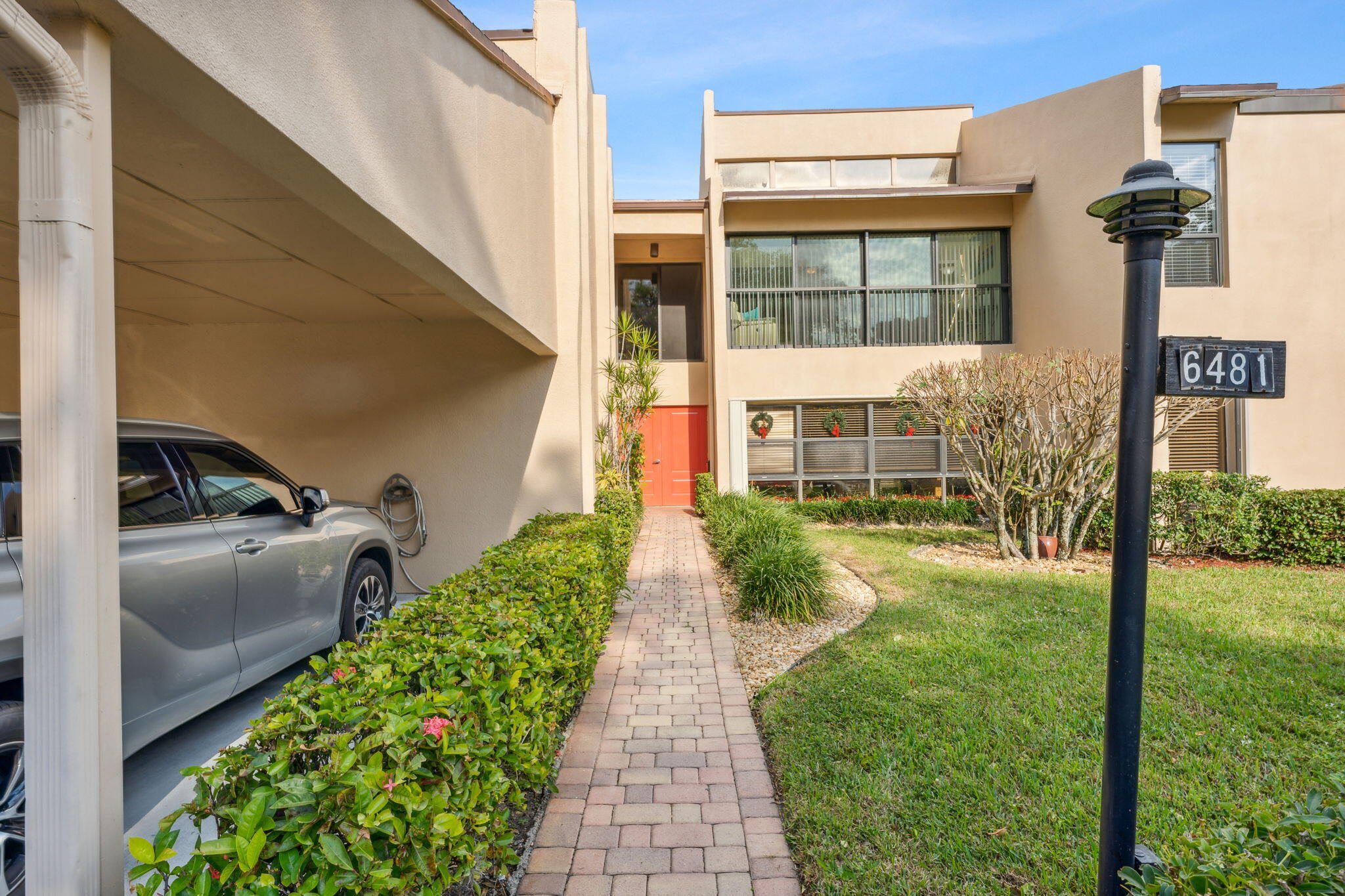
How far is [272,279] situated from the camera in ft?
15.4

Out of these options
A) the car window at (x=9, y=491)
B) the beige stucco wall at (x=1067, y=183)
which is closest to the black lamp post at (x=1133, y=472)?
the car window at (x=9, y=491)

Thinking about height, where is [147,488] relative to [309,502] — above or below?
above

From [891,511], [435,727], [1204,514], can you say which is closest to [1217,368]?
[435,727]

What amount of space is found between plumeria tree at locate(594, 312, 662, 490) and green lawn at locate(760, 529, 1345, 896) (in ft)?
21.7

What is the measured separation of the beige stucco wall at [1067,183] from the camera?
10023mm

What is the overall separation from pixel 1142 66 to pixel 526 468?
33.9 feet

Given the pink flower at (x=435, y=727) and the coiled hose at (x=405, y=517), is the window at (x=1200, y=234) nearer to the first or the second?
the coiled hose at (x=405, y=517)

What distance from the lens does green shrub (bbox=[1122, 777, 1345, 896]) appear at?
138 centimetres

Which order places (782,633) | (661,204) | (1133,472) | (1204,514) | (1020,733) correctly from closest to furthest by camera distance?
(1133,472), (1020,733), (782,633), (1204,514), (661,204)

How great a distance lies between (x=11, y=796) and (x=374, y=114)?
9.46 feet

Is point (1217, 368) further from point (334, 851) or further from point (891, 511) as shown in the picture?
point (891, 511)

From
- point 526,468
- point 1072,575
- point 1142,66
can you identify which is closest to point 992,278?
point 1142,66

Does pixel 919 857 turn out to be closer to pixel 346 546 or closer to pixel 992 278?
pixel 346 546

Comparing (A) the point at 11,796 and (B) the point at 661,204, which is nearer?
(A) the point at 11,796
